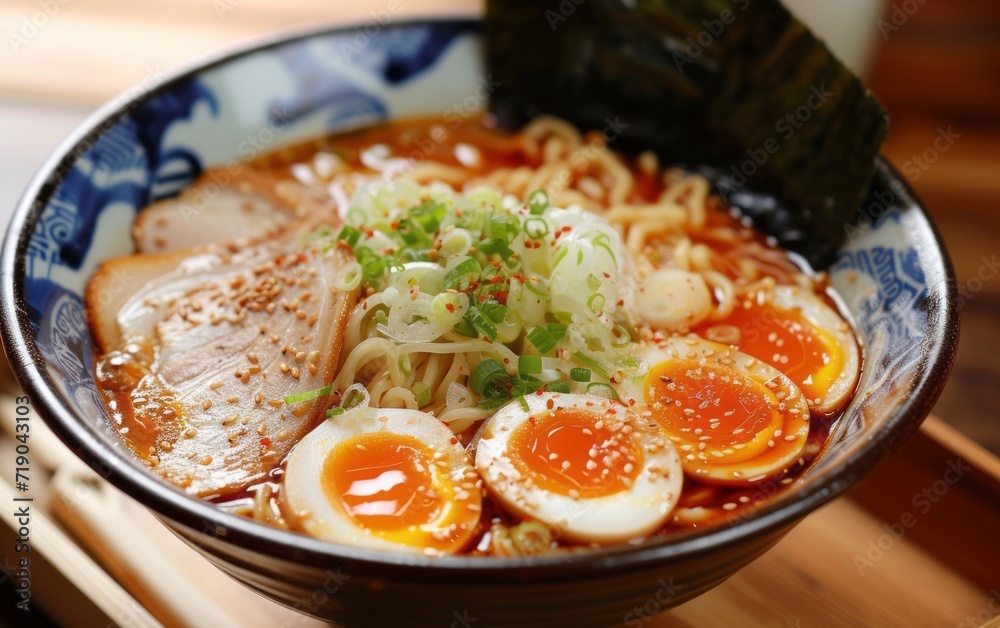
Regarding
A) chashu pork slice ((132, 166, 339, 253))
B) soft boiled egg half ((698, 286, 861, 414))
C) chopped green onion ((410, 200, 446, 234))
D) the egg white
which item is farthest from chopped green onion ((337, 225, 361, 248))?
the egg white

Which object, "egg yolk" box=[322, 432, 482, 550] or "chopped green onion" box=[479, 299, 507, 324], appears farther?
"chopped green onion" box=[479, 299, 507, 324]

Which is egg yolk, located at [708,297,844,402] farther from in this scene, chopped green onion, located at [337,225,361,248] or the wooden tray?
chopped green onion, located at [337,225,361,248]

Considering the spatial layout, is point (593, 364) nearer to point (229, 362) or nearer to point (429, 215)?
point (429, 215)

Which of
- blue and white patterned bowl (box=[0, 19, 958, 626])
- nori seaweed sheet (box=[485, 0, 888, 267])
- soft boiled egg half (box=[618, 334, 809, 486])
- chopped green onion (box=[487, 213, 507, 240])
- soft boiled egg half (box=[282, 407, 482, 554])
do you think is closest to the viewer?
blue and white patterned bowl (box=[0, 19, 958, 626])

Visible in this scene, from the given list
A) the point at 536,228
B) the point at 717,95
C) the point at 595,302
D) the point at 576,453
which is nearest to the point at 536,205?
the point at 536,228

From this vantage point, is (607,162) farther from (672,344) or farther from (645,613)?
(645,613)

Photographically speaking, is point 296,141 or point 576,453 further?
point 296,141
